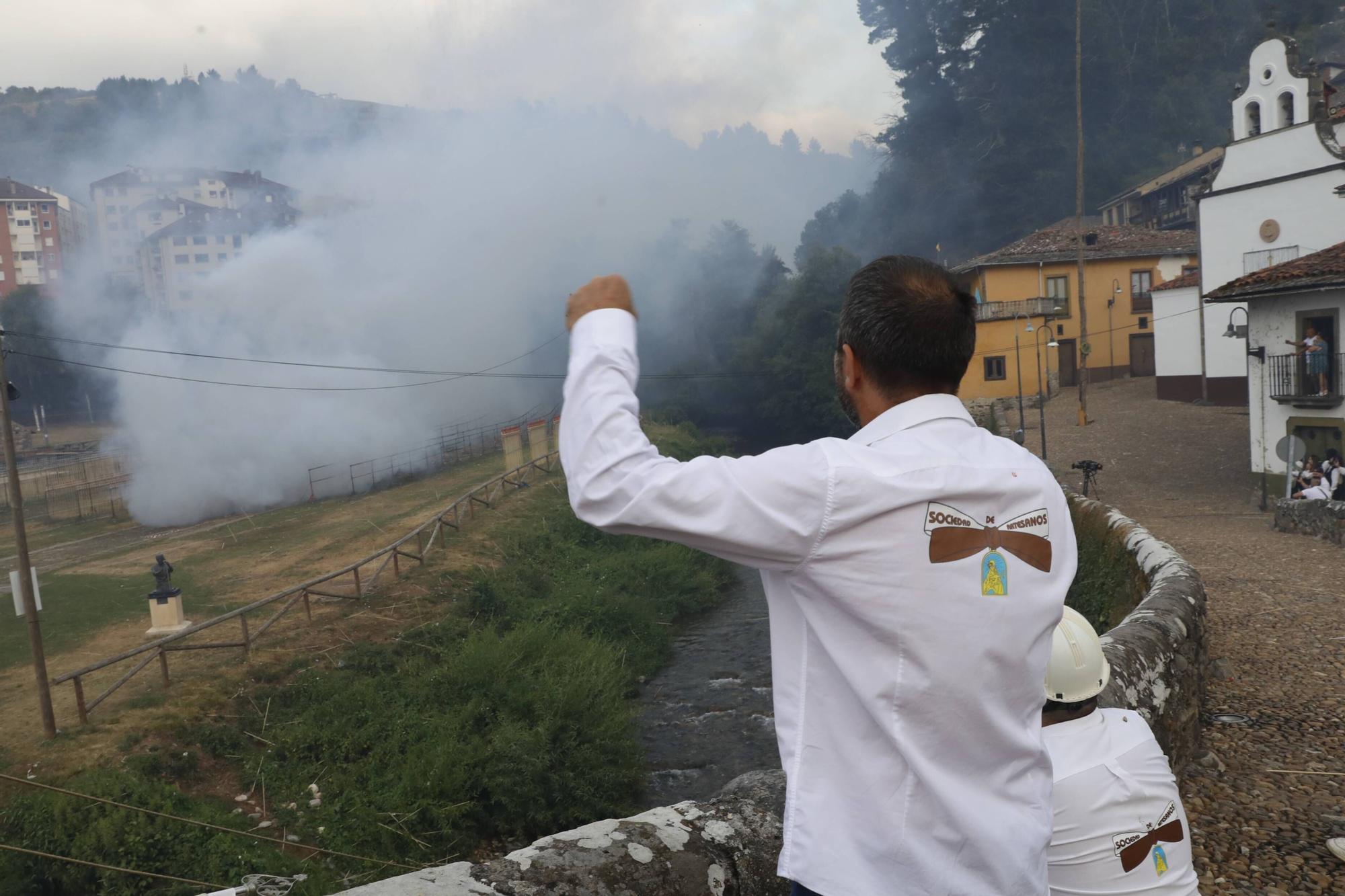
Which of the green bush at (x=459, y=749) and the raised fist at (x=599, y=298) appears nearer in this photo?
the raised fist at (x=599, y=298)

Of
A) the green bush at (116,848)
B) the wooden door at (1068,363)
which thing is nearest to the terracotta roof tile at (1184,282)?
the wooden door at (1068,363)

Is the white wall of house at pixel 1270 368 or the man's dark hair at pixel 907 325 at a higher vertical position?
the man's dark hair at pixel 907 325

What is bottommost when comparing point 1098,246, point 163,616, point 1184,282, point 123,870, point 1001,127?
point 123,870

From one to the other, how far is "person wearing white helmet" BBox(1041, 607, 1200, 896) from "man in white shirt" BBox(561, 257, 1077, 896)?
1017 mm

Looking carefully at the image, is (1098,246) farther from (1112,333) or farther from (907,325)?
(907,325)

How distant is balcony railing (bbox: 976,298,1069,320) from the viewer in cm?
4344

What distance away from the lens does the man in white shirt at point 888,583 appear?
155 centimetres

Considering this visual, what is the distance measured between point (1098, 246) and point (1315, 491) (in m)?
30.5

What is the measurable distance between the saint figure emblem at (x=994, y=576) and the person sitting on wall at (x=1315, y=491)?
19.0 meters

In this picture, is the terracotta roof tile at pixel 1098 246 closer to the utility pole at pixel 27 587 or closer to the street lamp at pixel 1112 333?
the street lamp at pixel 1112 333

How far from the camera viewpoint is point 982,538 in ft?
5.55

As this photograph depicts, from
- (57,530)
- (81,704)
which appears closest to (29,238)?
(57,530)

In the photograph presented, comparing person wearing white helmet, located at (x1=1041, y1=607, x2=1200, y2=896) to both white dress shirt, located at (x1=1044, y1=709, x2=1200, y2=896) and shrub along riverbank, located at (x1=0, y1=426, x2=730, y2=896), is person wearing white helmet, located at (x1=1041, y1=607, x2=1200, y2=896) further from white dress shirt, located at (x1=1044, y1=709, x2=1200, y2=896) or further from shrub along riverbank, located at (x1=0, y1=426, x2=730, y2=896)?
shrub along riverbank, located at (x1=0, y1=426, x2=730, y2=896)

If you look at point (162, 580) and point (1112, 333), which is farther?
point (1112, 333)
